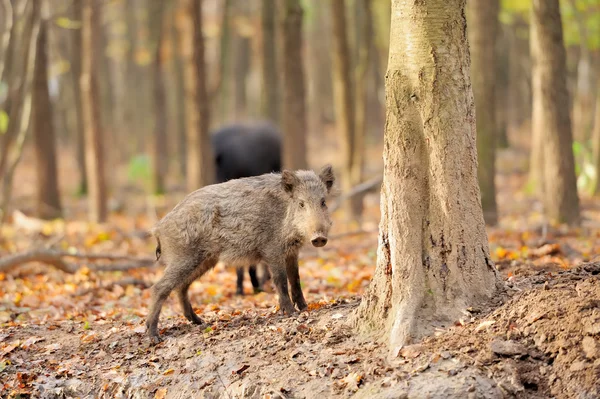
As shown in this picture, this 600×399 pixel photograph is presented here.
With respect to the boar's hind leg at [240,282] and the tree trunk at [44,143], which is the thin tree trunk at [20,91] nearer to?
the tree trunk at [44,143]

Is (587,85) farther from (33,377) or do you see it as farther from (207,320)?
(33,377)

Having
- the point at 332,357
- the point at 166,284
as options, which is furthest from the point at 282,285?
the point at 332,357

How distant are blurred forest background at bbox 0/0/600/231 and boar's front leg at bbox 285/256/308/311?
5.17 metres

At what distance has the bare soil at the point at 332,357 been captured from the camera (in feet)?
16.3

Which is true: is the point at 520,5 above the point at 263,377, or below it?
Answer: above

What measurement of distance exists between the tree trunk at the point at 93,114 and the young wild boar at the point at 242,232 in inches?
358

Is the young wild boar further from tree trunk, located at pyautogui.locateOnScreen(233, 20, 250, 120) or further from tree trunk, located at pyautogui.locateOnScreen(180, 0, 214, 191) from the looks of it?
tree trunk, located at pyautogui.locateOnScreen(233, 20, 250, 120)

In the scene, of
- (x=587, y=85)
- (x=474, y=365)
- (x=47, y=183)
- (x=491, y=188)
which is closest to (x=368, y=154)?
(x=587, y=85)

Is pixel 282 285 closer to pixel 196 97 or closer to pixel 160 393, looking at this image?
pixel 160 393

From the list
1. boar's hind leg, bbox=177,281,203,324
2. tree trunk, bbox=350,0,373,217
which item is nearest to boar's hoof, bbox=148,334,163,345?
boar's hind leg, bbox=177,281,203,324

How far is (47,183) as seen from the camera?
1630cm

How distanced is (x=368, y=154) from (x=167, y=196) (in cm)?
1023

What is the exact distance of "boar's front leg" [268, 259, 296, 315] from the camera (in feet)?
22.4

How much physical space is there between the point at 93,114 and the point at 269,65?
463cm
